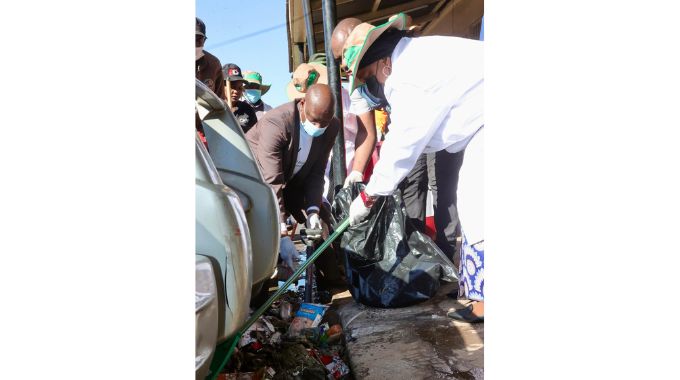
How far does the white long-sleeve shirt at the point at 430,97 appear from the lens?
6.86 feet

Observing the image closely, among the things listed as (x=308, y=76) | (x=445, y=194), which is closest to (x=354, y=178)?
(x=445, y=194)

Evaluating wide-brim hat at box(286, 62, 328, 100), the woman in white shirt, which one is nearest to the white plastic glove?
the woman in white shirt

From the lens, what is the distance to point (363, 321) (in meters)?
2.80

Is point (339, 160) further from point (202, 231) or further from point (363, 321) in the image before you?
point (202, 231)

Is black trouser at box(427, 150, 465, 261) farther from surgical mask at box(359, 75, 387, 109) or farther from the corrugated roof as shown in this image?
the corrugated roof

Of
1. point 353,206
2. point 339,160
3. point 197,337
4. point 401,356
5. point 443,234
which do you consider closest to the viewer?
point 197,337

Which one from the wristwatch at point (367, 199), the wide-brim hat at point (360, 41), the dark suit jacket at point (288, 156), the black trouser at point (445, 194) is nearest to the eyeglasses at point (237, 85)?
the dark suit jacket at point (288, 156)

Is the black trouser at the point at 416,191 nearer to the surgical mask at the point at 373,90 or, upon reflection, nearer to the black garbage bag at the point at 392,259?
the black garbage bag at the point at 392,259

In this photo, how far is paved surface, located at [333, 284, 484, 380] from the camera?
6.91 ft

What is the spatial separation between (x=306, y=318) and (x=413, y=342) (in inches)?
24.8

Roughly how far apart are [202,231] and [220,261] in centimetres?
8

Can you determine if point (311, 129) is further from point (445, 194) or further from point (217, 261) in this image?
point (217, 261)

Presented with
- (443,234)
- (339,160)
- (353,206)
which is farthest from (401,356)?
(339,160)

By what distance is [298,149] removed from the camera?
3.29 meters
